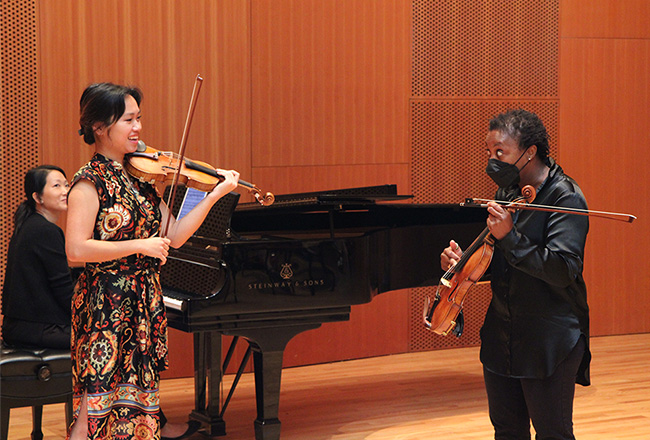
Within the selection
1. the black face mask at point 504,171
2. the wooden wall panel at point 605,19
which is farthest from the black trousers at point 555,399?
the wooden wall panel at point 605,19

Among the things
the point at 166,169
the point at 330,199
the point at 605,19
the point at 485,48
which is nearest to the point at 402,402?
the point at 330,199

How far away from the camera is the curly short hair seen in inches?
99.8

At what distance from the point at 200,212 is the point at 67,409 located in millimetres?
1417

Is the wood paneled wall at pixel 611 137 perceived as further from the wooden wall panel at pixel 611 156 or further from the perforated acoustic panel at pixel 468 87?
the perforated acoustic panel at pixel 468 87

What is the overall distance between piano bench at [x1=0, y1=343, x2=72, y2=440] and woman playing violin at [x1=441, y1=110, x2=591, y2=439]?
176 centimetres

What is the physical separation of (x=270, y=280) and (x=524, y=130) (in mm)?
1400

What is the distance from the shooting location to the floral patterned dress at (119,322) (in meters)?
2.46

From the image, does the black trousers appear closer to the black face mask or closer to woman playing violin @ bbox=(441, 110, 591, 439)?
woman playing violin @ bbox=(441, 110, 591, 439)

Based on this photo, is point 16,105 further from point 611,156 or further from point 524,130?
point 611,156

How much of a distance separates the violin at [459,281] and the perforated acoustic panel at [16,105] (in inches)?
117

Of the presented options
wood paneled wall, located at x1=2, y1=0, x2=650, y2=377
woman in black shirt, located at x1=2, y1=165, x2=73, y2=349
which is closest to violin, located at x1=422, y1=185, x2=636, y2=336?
woman in black shirt, located at x1=2, y1=165, x2=73, y2=349

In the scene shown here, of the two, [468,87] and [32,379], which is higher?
[468,87]

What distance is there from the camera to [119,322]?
8.13 ft

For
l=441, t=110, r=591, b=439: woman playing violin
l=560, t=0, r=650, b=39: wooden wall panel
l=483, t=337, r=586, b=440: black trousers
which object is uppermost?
l=560, t=0, r=650, b=39: wooden wall panel
